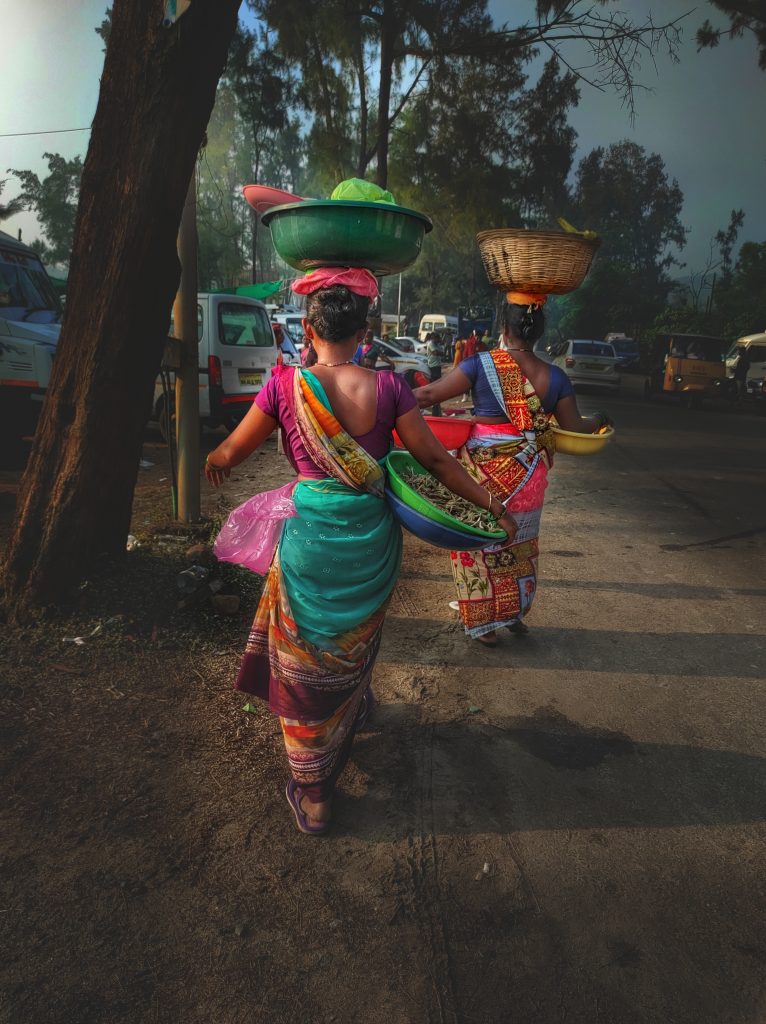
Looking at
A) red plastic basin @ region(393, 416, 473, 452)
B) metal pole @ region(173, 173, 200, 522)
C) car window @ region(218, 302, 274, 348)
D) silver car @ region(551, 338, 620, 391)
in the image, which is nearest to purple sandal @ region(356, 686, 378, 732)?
red plastic basin @ region(393, 416, 473, 452)

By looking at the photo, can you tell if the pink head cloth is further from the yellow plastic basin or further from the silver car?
the silver car

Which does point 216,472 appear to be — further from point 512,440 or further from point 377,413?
point 512,440

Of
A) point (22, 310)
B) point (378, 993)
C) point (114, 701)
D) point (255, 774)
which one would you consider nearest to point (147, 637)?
point (114, 701)

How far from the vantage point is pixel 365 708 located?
2961mm

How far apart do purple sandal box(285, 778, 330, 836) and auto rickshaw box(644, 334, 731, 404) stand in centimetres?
2057

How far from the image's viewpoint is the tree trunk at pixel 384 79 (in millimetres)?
17453

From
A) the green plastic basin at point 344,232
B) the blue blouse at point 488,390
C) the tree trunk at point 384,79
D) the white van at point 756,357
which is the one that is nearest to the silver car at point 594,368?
the white van at point 756,357

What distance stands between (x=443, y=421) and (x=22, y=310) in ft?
23.1

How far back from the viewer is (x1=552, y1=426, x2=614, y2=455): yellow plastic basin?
3705 mm

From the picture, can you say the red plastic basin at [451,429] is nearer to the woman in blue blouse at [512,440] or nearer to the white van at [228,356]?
the woman in blue blouse at [512,440]

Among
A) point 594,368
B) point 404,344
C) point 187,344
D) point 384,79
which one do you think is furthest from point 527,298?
point 404,344

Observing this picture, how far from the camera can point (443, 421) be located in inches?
146

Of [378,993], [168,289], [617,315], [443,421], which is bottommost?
[378,993]

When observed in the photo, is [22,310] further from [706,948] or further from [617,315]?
[617,315]
